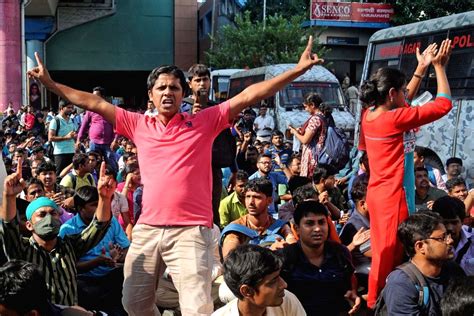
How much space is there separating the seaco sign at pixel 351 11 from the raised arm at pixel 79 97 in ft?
89.3

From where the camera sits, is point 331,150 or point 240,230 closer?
point 240,230

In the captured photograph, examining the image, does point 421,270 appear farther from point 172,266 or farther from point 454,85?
point 454,85

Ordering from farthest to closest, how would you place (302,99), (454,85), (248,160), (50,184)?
(302,99), (454,85), (248,160), (50,184)

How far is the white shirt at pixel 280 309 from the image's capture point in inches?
127

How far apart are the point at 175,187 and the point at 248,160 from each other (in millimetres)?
5631

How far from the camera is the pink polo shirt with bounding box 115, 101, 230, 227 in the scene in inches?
137

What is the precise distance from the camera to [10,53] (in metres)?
19.9

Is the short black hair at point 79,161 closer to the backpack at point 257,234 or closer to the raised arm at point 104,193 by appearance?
the backpack at point 257,234

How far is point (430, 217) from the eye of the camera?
3697 mm

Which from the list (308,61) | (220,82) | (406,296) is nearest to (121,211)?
(308,61)

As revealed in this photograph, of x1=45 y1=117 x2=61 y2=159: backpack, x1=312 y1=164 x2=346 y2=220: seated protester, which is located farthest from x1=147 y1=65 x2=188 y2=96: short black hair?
x1=45 y1=117 x2=61 y2=159: backpack

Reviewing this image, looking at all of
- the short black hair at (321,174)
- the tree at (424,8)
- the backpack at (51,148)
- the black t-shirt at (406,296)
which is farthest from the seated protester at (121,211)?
the tree at (424,8)

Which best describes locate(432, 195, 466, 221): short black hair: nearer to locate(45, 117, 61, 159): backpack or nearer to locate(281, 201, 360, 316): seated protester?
locate(281, 201, 360, 316): seated protester

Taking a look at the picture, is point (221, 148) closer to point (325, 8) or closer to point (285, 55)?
point (285, 55)
